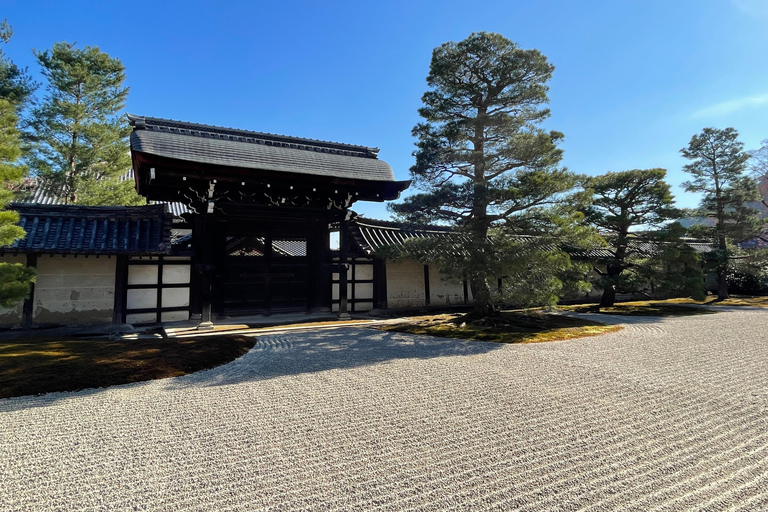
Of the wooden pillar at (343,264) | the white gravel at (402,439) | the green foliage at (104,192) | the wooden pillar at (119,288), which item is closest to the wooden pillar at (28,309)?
the wooden pillar at (119,288)

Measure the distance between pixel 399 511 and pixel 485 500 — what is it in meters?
0.50

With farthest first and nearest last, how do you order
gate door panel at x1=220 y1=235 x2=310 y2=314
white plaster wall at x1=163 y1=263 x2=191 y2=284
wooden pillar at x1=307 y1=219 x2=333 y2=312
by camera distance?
wooden pillar at x1=307 y1=219 x2=333 y2=312
gate door panel at x1=220 y1=235 x2=310 y2=314
white plaster wall at x1=163 y1=263 x2=191 y2=284

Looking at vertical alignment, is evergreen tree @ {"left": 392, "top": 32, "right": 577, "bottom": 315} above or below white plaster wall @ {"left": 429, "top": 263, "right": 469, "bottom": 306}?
above

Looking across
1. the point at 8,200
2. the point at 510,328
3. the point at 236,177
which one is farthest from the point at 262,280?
the point at 510,328

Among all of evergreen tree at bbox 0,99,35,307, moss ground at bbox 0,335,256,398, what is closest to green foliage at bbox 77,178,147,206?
moss ground at bbox 0,335,256,398

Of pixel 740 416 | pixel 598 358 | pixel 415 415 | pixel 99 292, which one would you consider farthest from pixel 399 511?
pixel 99 292

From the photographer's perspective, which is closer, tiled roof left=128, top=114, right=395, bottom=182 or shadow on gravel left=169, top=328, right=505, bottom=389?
shadow on gravel left=169, top=328, right=505, bottom=389

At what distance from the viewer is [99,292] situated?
8.27m

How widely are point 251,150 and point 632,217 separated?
13297 millimetres

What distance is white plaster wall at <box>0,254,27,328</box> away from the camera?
7512 millimetres

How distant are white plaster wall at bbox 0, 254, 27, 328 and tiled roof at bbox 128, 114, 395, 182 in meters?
3.36

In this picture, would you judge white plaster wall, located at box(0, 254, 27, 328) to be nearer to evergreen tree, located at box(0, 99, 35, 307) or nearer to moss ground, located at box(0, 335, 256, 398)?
moss ground, located at box(0, 335, 256, 398)

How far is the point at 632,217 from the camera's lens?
13.6 metres

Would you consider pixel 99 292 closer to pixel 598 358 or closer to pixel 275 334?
pixel 275 334
